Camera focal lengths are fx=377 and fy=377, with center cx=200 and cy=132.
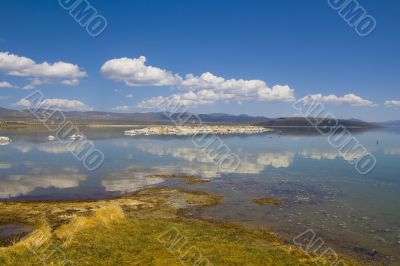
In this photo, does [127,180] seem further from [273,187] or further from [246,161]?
[246,161]

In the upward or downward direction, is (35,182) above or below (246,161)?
below

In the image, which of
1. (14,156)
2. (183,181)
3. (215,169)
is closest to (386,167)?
(215,169)

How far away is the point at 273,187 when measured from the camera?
139ft

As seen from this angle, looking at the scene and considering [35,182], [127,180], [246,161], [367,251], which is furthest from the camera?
[246,161]

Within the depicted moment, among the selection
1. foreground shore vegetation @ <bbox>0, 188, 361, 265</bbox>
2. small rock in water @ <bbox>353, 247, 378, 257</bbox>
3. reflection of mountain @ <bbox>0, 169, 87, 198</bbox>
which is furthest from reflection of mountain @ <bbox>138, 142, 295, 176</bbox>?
small rock in water @ <bbox>353, 247, 378, 257</bbox>

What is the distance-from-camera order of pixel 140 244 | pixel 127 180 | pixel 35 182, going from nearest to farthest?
pixel 140 244
pixel 35 182
pixel 127 180

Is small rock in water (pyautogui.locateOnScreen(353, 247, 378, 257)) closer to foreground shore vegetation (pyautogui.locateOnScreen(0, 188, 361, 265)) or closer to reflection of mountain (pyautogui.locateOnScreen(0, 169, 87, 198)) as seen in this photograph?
foreground shore vegetation (pyautogui.locateOnScreen(0, 188, 361, 265))

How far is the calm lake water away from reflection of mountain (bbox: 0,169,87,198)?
4.1 inches

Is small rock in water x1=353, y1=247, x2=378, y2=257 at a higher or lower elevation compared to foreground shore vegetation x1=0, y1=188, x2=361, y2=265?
lower

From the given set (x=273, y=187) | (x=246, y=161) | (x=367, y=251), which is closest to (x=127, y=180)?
(x=273, y=187)

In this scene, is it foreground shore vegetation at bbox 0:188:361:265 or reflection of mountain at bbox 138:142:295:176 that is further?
reflection of mountain at bbox 138:142:295:176

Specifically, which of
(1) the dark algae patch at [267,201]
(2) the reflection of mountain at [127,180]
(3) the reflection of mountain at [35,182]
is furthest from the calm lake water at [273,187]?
(1) the dark algae patch at [267,201]

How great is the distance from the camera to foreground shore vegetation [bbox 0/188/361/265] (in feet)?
58.7

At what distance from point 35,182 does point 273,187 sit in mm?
27688
